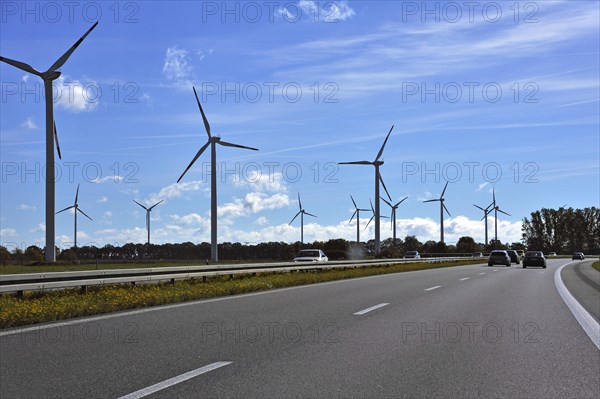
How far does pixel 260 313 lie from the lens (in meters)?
12.0

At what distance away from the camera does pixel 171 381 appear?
6.20m

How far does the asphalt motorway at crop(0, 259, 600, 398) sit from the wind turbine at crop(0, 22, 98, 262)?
25.0m

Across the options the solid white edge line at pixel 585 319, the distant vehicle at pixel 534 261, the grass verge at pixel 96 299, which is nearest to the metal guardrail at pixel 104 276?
the grass verge at pixel 96 299

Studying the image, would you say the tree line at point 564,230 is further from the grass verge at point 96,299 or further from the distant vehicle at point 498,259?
the grass verge at point 96,299

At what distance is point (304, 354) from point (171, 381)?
2.05 m

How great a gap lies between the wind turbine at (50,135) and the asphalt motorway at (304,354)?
81.9 ft

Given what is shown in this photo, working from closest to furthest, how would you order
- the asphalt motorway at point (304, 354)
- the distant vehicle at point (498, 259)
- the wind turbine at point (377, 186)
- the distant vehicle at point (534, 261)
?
the asphalt motorway at point (304, 354) < the distant vehicle at point (534, 261) < the distant vehicle at point (498, 259) < the wind turbine at point (377, 186)

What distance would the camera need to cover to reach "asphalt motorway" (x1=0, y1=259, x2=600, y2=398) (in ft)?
19.7

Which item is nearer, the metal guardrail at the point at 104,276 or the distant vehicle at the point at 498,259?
the metal guardrail at the point at 104,276

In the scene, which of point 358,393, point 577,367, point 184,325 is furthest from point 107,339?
point 577,367

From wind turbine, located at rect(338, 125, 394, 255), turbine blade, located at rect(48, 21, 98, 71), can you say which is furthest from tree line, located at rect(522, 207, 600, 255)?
turbine blade, located at rect(48, 21, 98, 71)

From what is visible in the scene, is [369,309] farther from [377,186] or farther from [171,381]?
[377,186]

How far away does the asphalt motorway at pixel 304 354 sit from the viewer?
19.7 ft

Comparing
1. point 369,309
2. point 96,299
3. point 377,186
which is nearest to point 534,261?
point 377,186
